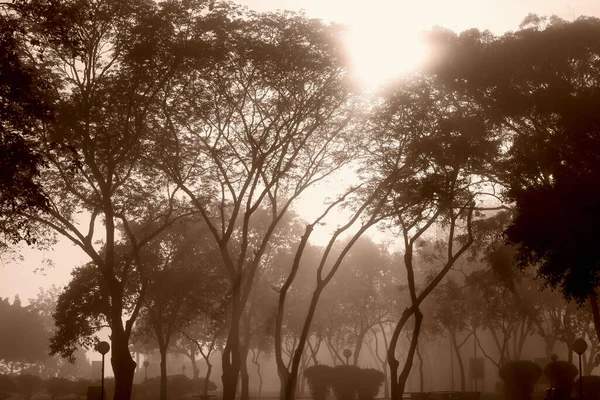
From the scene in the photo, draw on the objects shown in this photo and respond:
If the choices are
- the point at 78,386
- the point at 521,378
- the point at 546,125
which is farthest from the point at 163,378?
the point at 546,125

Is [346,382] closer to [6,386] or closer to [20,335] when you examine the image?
[6,386]

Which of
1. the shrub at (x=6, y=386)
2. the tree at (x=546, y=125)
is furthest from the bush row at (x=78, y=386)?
the tree at (x=546, y=125)

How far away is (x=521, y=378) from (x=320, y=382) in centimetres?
1128

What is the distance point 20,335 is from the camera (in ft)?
272

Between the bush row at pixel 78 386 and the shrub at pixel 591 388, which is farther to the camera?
the bush row at pixel 78 386

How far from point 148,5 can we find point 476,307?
35.1 m

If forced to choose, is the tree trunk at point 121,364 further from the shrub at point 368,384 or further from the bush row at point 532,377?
the bush row at point 532,377

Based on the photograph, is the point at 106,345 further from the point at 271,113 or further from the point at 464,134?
the point at 464,134

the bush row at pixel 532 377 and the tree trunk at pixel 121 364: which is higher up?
the tree trunk at pixel 121 364

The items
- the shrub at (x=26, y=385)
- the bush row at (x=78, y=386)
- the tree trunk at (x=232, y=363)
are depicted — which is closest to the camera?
the tree trunk at (x=232, y=363)

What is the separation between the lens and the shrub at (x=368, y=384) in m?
41.7

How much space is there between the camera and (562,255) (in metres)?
22.2

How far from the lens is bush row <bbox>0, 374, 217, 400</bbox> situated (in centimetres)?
5662

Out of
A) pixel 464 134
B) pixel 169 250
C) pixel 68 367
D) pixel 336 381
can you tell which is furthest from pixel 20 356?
pixel 464 134
